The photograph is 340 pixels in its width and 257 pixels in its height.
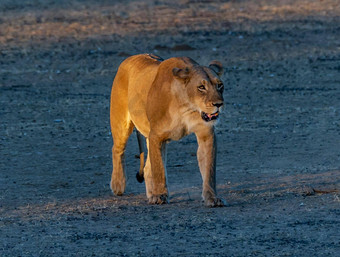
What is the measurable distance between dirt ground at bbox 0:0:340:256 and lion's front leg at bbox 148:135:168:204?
0.39 ft

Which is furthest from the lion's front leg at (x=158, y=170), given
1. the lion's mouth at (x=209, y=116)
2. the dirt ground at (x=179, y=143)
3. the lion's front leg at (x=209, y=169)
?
the lion's mouth at (x=209, y=116)

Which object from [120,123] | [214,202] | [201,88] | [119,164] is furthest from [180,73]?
[119,164]

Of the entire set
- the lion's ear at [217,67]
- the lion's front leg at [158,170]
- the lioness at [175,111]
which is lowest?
the lion's front leg at [158,170]

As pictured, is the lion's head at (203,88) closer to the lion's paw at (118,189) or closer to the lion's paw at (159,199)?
the lion's paw at (159,199)

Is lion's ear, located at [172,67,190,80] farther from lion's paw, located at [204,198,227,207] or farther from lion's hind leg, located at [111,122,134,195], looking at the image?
lion's hind leg, located at [111,122,134,195]

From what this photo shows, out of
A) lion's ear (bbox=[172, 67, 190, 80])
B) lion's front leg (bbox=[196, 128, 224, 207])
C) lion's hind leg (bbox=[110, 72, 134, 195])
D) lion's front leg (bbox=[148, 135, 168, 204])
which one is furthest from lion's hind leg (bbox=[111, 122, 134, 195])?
lion's ear (bbox=[172, 67, 190, 80])

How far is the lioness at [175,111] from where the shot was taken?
6938 mm

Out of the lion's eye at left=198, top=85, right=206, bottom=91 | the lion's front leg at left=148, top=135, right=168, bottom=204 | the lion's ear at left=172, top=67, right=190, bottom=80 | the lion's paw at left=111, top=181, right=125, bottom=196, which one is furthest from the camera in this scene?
the lion's paw at left=111, top=181, right=125, bottom=196

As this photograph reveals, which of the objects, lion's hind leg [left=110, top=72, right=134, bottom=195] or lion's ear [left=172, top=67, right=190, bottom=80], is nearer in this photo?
lion's ear [left=172, top=67, right=190, bottom=80]

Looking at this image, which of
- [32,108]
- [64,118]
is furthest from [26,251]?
[32,108]

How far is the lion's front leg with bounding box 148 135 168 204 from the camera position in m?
7.25

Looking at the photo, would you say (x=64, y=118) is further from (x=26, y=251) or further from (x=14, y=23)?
(x=14, y=23)

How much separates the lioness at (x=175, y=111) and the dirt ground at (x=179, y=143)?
0.81 feet

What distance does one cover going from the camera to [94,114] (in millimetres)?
12414
